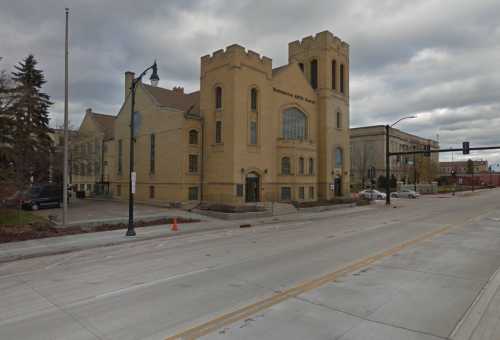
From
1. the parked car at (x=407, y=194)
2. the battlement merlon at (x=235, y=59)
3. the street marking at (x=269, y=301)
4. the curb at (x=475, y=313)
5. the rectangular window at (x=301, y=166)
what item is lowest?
the parked car at (x=407, y=194)

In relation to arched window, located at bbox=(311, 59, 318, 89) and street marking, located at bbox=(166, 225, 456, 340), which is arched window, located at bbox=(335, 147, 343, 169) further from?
street marking, located at bbox=(166, 225, 456, 340)

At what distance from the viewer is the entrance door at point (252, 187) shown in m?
29.8

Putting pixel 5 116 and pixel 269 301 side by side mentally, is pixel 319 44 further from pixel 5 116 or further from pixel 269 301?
pixel 269 301

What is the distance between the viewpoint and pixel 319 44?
37594mm

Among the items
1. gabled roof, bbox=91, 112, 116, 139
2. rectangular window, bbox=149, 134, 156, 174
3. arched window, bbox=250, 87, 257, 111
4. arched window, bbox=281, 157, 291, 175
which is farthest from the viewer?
gabled roof, bbox=91, 112, 116, 139

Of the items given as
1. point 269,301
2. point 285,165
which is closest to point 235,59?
point 285,165

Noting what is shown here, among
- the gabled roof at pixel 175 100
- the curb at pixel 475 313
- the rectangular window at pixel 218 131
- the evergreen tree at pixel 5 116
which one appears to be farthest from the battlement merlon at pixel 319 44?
the curb at pixel 475 313

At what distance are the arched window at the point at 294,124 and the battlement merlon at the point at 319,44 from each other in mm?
8803

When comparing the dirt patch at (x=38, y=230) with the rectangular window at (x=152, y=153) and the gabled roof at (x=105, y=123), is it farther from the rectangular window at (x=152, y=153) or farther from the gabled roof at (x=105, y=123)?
the gabled roof at (x=105, y=123)

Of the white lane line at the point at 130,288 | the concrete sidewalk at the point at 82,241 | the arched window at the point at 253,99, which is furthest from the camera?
the arched window at the point at 253,99

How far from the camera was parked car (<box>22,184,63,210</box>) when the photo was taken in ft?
87.1

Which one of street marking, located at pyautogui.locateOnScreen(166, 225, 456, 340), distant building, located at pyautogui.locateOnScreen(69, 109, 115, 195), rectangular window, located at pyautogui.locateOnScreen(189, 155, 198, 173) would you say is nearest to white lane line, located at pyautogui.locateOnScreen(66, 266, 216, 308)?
street marking, located at pyautogui.locateOnScreen(166, 225, 456, 340)

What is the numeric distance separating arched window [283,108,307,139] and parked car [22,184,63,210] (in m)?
22.4

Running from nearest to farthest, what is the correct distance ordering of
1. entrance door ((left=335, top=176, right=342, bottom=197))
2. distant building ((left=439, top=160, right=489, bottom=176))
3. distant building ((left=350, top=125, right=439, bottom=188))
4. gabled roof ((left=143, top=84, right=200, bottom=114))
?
gabled roof ((left=143, top=84, right=200, bottom=114))
entrance door ((left=335, top=176, right=342, bottom=197))
distant building ((left=350, top=125, right=439, bottom=188))
distant building ((left=439, top=160, right=489, bottom=176))
